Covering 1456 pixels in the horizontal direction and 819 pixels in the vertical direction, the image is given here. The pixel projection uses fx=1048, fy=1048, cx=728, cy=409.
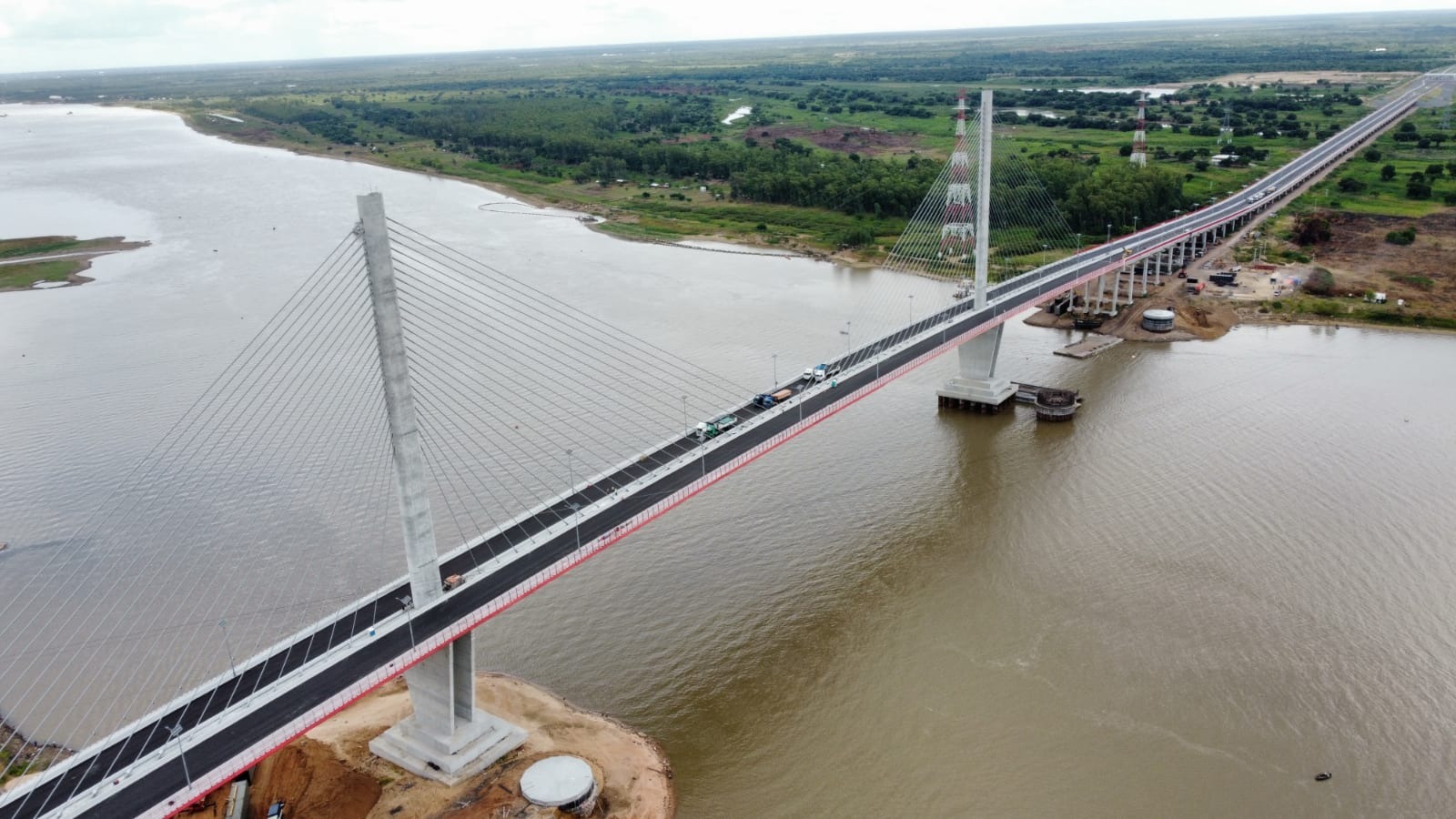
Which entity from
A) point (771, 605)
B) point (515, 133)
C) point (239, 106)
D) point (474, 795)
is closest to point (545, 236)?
point (515, 133)

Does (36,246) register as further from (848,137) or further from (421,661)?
(848,137)

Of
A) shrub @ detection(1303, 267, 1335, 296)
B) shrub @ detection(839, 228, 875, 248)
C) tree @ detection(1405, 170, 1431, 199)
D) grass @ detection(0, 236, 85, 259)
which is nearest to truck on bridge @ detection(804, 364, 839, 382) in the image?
shrub @ detection(1303, 267, 1335, 296)

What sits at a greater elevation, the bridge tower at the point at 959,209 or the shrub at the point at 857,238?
the bridge tower at the point at 959,209

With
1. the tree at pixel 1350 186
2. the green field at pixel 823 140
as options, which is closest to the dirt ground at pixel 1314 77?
the green field at pixel 823 140

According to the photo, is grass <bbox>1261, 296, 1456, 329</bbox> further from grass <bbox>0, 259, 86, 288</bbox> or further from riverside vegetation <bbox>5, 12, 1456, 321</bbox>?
grass <bbox>0, 259, 86, 288</bbox>

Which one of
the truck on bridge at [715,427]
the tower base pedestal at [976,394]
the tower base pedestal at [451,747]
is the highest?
the truck on bridge at [715,427]

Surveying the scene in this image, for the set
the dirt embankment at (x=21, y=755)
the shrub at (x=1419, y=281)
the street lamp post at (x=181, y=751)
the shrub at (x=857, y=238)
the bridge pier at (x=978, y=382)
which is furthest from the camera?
the shrub at (x=857, y=238)

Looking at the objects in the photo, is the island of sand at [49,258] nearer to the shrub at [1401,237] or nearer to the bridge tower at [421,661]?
the bridge tower at [421,661]
